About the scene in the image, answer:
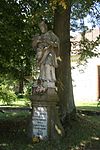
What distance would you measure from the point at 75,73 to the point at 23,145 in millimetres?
29376

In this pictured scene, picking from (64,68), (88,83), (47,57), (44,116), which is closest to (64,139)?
(44,116)

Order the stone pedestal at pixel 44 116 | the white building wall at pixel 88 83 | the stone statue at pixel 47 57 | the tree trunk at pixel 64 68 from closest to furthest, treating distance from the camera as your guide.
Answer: the stone pedestal at pixel 44 116
the stone statue at pixel 47 57
the tree trunk at pixel 64 68
the white building wall at pixel 88 83

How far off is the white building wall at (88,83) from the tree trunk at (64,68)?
2402 cm

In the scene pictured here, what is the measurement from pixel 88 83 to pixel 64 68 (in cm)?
2558

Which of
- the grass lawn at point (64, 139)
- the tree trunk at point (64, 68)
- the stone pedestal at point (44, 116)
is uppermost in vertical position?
the tree trunk at point (64, 68)

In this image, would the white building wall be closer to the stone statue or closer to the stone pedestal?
the stone statue

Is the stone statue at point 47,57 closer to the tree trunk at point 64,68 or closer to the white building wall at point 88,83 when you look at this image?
the tree trunk at point 64,68

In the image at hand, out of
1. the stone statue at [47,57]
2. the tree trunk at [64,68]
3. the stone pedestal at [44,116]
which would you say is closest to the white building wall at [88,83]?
the tree trunk at [64,68]

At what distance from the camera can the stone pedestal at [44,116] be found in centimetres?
1177

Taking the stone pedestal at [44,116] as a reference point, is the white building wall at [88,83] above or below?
above

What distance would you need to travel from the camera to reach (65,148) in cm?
1116

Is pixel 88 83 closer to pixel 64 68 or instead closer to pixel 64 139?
pixel 64 68

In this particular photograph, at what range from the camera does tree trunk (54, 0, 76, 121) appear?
45.9ft

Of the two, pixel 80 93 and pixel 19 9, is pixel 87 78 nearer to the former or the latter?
pixel 80 93
